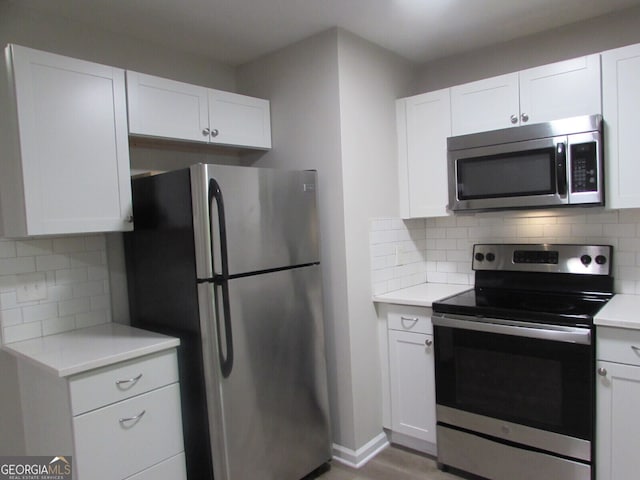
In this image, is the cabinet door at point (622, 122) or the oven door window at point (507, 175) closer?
the cabinet door at point (622, 122)

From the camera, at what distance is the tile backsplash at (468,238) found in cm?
237

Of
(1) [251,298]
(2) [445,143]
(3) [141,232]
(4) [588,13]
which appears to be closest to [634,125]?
(4) [588,13]

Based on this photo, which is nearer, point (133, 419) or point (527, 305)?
point (133, 419)

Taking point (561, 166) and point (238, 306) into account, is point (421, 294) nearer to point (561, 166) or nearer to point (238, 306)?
point (561, 166)

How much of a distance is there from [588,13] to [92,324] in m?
3.06

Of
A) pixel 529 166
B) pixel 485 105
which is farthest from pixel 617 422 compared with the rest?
pixel 485 105

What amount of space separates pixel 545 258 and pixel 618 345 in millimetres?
745

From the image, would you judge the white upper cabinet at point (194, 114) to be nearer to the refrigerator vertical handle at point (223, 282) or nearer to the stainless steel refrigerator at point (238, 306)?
the stainless steel refrigerator at point (238, 306)

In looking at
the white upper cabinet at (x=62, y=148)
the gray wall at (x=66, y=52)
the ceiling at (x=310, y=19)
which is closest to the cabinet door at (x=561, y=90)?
the ceiling at (x=310, y=19)

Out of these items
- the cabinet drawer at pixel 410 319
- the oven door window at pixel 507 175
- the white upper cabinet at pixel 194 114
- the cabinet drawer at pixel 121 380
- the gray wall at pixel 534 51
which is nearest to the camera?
the cabinet drawer at pixel 121 380

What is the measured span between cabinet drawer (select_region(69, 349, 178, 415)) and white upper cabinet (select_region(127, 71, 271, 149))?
1064 millimetres

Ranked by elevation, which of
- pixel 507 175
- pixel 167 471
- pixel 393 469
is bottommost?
Answer: pixel 393 469

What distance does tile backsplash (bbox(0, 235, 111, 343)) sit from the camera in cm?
203

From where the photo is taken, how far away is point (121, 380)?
1.80 m
